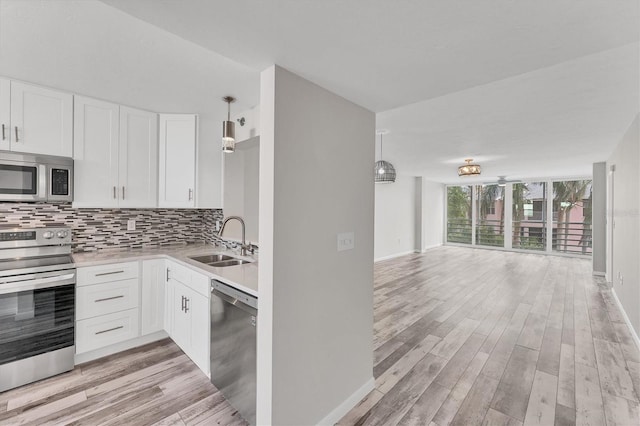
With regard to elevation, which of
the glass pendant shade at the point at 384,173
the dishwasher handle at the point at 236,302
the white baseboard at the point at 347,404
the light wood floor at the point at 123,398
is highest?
the glass pendant shade at the point at 384,173

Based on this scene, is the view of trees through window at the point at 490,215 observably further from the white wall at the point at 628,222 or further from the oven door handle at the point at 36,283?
the oven door handle at the point at 36,283

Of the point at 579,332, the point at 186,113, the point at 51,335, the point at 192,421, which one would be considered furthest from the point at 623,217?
the point at 51,335

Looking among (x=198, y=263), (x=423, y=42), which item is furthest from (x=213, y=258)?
(x=423, y=42)

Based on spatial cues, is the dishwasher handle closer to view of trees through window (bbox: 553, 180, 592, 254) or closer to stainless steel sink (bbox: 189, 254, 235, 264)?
stainless steel sink (bbox: 189, 254, 235, 264)

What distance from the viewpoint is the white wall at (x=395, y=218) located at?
292 inches

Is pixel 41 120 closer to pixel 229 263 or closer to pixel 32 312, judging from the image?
pixel 32 312

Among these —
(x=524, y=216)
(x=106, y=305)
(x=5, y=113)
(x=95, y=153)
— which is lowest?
(x=106, y=305)

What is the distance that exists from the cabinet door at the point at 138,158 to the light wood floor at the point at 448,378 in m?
1.57

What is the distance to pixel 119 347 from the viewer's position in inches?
106

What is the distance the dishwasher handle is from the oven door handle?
134 centimetres

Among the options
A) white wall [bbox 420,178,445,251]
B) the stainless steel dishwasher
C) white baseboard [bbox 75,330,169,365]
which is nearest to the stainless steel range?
white baseboard [bbox 75,330,169,365]

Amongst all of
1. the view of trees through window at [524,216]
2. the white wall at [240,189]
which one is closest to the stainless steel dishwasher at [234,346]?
the white wall at [240,189]

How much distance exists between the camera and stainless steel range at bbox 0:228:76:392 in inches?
82.4

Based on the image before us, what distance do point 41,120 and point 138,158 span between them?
777mm
